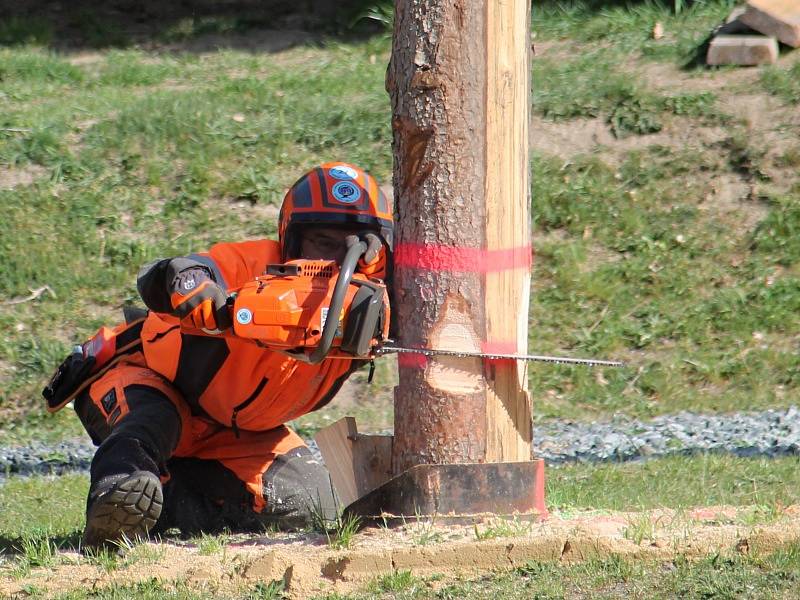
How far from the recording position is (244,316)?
4.19m

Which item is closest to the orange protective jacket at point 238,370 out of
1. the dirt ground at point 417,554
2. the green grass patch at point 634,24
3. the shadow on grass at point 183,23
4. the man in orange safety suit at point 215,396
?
the man in orange safety suit at point 215,396

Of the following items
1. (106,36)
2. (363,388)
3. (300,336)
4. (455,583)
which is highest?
(106,36)

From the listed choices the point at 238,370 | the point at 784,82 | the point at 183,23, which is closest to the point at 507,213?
the point at 238,370

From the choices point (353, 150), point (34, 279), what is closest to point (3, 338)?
point (34, 279)

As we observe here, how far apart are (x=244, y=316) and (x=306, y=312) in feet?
0.71

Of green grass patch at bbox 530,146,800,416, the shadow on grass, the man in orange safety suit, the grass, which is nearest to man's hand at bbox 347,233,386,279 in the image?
the man in orange safety suit

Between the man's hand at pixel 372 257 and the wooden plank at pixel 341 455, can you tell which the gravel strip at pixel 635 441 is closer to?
the wooden plank at pixel 341 455

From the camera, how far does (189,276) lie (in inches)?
173

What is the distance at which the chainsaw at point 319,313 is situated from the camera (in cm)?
412

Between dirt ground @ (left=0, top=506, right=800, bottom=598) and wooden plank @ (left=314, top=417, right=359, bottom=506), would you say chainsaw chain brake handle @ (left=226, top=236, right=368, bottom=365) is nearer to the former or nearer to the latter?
wooden plank @ (left=314, top=417, right=359, bottom=506)

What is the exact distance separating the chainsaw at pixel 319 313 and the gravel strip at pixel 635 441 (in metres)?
3.29

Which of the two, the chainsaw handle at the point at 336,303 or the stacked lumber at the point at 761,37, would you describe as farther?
the stacked lumber at the point at 761,37

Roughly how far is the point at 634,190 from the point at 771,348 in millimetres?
2033

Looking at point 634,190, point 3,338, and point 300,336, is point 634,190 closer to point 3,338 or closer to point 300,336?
point 3,338
